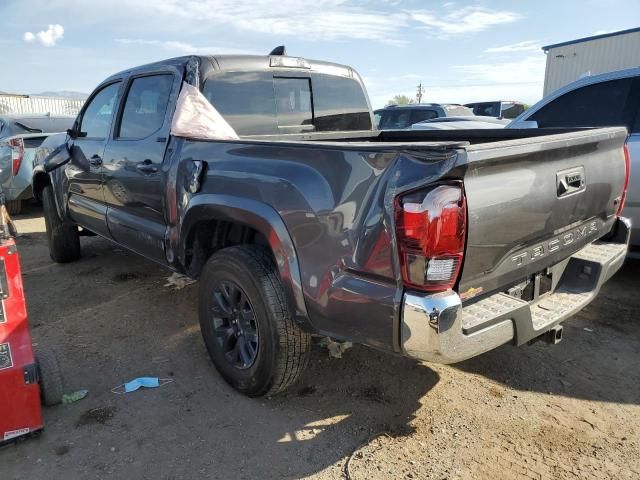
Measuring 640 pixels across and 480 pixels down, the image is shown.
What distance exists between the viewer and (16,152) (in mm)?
7602

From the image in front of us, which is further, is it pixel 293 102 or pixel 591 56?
pixel 591 56

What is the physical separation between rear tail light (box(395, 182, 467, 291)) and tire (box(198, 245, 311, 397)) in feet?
2.74

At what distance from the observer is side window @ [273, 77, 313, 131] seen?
375 cm

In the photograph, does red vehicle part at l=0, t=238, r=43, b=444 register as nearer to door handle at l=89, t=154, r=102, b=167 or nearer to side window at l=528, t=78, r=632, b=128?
door handle at l=89, t=154, r=102, b=167

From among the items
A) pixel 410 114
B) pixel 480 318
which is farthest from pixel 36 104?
pixel 480 318

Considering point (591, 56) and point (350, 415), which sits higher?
point (591, 56)

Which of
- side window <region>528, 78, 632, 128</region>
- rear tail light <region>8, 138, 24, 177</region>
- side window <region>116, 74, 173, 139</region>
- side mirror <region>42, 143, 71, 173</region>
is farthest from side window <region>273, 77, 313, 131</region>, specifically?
rear tail light <region>8, 138, 24, 177</region>

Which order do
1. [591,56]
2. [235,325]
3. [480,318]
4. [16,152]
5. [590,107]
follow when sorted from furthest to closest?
[591,56], [16,152], [590,107], [235,325], [480,318]

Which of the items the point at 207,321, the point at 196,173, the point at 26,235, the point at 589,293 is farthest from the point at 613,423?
the point at 26,235

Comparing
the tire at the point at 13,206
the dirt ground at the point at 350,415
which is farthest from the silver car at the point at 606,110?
the tire at the point at 13,206

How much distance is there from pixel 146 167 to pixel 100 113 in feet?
4.66

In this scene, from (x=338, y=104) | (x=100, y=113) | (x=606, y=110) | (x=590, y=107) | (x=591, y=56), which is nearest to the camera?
(x=338, y=104)

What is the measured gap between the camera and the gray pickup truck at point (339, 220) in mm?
1979

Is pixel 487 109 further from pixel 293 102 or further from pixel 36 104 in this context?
pixel 36 104
